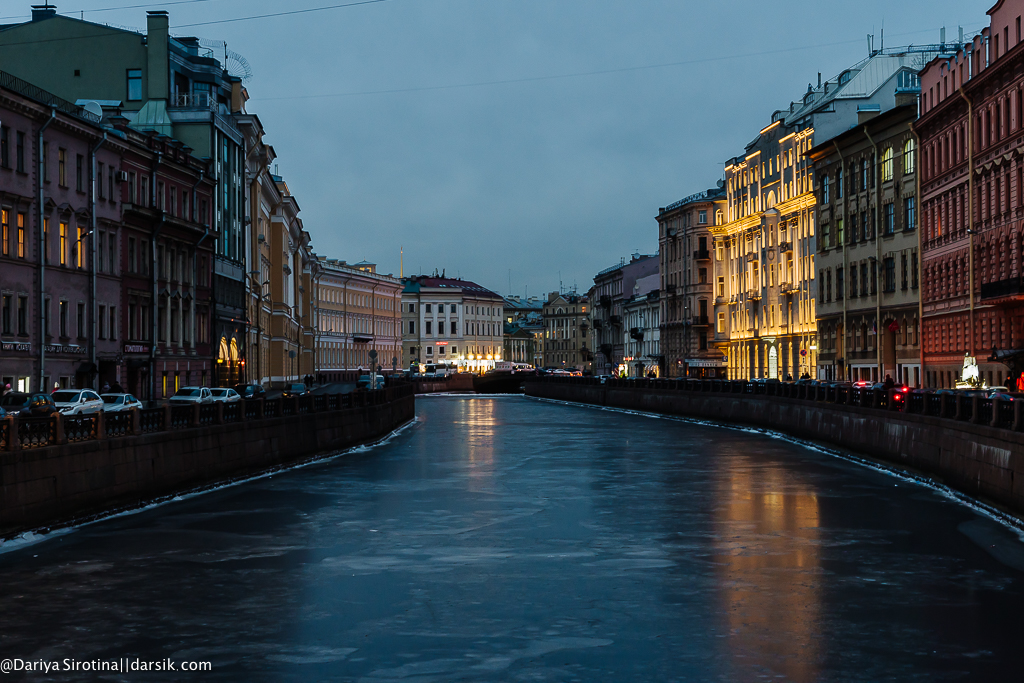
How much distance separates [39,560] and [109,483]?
6.03 m

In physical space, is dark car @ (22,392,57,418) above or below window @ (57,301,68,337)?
below

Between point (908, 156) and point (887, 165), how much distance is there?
3025 mm

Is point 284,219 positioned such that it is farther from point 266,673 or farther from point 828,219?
point 266,673

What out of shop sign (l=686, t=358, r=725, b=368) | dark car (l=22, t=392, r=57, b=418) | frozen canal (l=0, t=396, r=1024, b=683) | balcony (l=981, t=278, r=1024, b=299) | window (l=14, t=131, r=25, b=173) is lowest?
frozen canal (l=0, t=396, r=1024, b=683)

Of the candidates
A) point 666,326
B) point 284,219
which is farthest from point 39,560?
point 666,326

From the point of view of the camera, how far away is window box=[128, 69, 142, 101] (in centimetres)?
7519

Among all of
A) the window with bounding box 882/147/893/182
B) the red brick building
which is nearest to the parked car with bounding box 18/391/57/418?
the red brick building

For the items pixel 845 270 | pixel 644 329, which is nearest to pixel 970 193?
pixel 845 270

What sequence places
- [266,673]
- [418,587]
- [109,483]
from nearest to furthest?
[266,673] < [418,587] < [109,483]

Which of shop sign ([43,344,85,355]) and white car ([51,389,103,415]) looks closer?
white car ([51,389,103,415])

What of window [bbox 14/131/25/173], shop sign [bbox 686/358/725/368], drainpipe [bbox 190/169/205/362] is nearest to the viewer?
window [bbox 14/131/25/173]

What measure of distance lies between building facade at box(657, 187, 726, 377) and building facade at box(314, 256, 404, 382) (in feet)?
117

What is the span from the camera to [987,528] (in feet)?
83.4

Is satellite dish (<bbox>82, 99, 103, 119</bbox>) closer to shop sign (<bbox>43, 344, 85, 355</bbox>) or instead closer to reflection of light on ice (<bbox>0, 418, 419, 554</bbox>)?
shop sign (<bbox>43, 344, 85, 355</bbox>)
